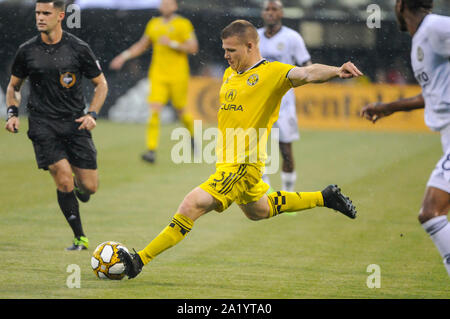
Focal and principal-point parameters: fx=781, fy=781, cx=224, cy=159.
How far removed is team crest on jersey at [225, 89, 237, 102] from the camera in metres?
6.04

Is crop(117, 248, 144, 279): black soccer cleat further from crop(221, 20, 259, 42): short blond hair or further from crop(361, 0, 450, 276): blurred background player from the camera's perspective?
crop(361, 0, 450, 276): blurred background player

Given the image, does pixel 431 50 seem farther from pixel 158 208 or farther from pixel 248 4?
pixel 248 4

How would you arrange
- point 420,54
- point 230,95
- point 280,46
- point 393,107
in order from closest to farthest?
point 420,54
point 393,107
point 230,95
point 280,46

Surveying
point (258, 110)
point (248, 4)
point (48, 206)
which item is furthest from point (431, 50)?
point (248, 4)

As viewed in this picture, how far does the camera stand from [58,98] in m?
7.26

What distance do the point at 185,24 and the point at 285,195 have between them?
7.87m

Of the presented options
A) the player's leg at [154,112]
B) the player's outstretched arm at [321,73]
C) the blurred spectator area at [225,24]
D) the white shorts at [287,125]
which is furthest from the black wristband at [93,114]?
the blurred spectator area at [225,24]

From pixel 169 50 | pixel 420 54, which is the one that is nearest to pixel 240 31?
Result: pixel 420 54

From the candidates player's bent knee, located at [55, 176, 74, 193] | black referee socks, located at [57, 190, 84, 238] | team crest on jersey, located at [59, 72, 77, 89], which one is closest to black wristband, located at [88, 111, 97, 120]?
team crest on jersey, located at [59, 72, 77, 89]

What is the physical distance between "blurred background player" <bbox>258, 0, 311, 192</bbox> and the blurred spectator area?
36.9ft

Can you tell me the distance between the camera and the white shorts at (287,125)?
972 centimetres

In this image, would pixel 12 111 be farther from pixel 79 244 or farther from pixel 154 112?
pixel 154 112

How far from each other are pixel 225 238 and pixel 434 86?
3.50 m

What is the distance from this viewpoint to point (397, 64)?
75.3 feet
